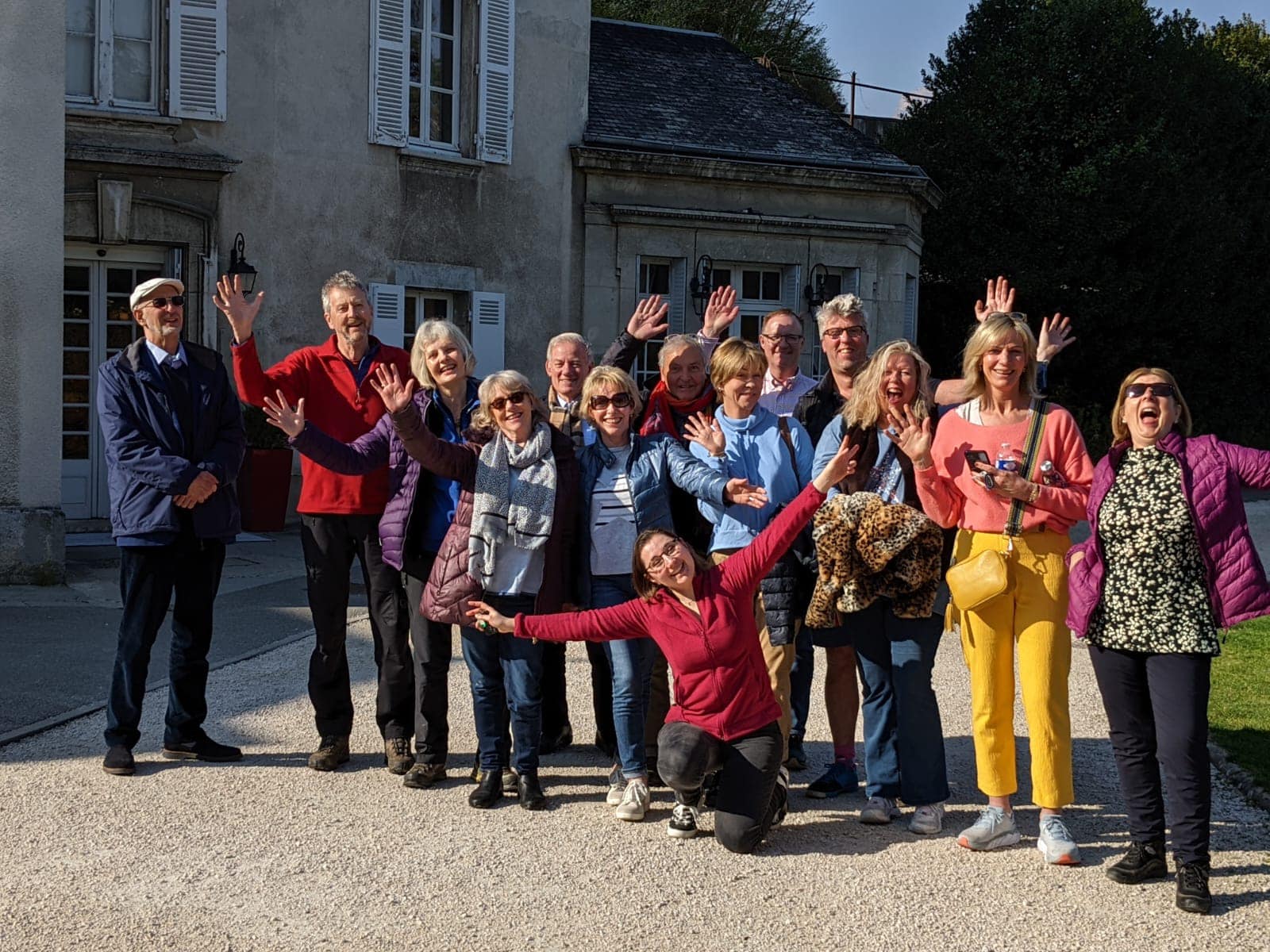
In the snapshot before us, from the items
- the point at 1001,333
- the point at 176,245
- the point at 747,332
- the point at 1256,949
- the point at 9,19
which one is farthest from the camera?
the point at 747,332

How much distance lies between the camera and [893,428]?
5.37 meters

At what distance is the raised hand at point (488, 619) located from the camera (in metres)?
5.41

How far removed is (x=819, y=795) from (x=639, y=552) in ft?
4.52

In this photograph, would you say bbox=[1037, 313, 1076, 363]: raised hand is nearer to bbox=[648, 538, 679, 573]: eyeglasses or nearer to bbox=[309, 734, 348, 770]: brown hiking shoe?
A: bbox=[648, 538, 679, 573]: eyeglasses

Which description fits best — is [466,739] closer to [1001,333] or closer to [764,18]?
[1001,333]

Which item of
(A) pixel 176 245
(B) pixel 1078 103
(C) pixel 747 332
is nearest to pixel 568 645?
(A) pixel 176 245

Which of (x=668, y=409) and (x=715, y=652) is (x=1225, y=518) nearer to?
(x=715, y=652)

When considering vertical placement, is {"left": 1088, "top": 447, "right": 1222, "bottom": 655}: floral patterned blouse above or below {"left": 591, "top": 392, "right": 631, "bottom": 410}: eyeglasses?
below

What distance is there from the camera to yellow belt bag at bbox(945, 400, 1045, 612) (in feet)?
16.7

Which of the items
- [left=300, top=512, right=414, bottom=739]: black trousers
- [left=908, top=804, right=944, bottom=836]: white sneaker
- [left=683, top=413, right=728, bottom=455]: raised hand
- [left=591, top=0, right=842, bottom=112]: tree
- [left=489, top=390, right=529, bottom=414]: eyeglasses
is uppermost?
[left=591, top=0, right=842, bottom=112]: tree

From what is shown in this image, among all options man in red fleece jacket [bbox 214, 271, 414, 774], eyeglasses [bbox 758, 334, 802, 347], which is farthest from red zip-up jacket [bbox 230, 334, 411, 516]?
eyeglasses [bbox 758, 334, 802, 347]

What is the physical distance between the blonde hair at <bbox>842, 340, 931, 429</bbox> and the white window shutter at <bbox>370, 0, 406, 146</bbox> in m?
10.7

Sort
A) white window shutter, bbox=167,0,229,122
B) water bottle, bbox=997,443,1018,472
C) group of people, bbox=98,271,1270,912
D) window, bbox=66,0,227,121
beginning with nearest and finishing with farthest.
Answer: group of people, bbox=98,271,1270,912 → water bottle, bbox=997,443,1018,472 → window, bbox=66,0,227,121 → white window shutter, bbox=167,0,229,122

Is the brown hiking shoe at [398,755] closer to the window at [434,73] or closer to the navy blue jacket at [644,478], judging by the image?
the navy blue jacket at [644,478]
